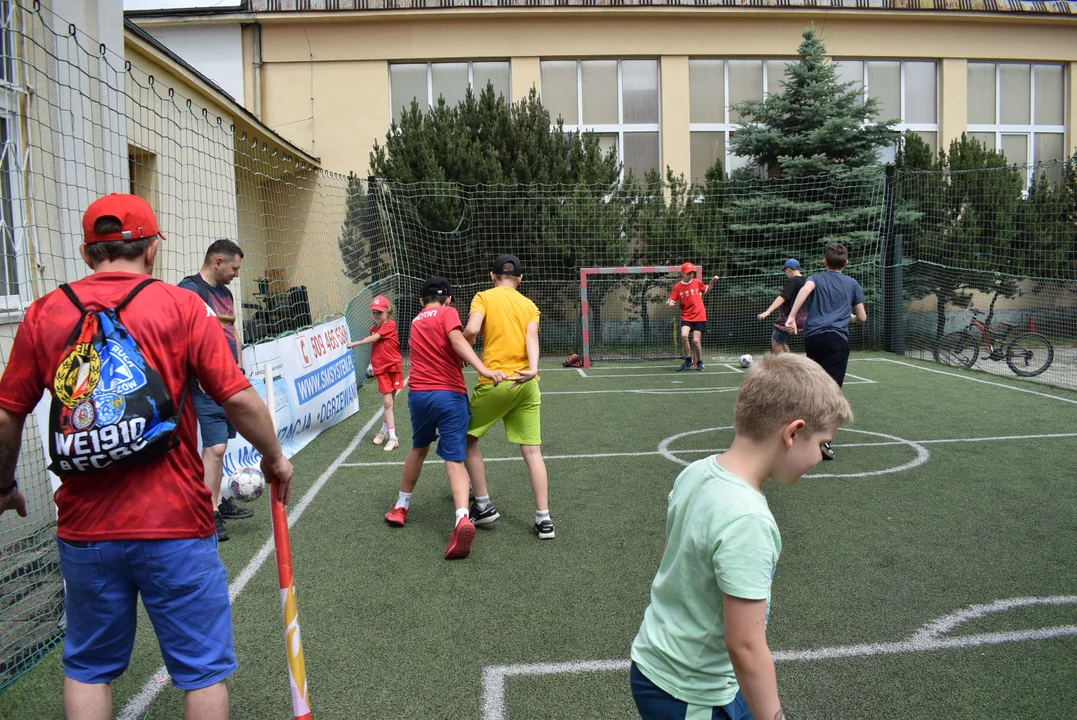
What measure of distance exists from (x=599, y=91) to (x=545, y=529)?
57.2ft

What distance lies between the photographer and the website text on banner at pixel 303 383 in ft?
25.0

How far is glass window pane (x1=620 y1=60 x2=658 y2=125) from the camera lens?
821 inches

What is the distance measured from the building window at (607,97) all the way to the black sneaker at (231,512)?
53.5 ft

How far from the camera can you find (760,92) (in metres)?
21.3

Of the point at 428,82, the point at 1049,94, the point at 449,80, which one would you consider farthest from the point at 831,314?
the point at 1049,94

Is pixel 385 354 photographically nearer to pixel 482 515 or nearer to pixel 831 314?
pixel 482 515

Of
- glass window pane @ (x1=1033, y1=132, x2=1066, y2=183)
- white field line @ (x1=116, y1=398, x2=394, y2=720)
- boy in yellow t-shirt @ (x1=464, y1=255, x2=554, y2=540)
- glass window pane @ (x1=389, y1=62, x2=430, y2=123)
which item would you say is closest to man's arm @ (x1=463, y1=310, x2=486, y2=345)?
boy in yellow t-shirt @ (x1=464, y1=255, x2=554, y2=540)

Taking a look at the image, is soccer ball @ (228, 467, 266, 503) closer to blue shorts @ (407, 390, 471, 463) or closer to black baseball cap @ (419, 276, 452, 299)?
blue shorts @ (407, 390, 471, 463)

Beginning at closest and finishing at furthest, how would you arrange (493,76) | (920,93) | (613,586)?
(613,586) → (493,76) → (920,93)

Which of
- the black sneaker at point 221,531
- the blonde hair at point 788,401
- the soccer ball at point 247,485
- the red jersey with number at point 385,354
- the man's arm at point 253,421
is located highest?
the blonde hair at point 788,401

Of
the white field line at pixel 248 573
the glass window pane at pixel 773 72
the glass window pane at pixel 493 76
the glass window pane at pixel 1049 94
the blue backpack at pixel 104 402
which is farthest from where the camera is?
the glass window pane at pixel 1049 94

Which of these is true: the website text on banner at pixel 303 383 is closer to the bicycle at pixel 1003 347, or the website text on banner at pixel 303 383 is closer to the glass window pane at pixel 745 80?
the bicycle at pixel 1003 347

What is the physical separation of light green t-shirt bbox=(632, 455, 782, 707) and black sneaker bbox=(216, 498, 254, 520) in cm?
497

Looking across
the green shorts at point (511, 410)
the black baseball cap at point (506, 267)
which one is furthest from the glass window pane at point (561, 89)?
the green shorts at point (511, 410)
